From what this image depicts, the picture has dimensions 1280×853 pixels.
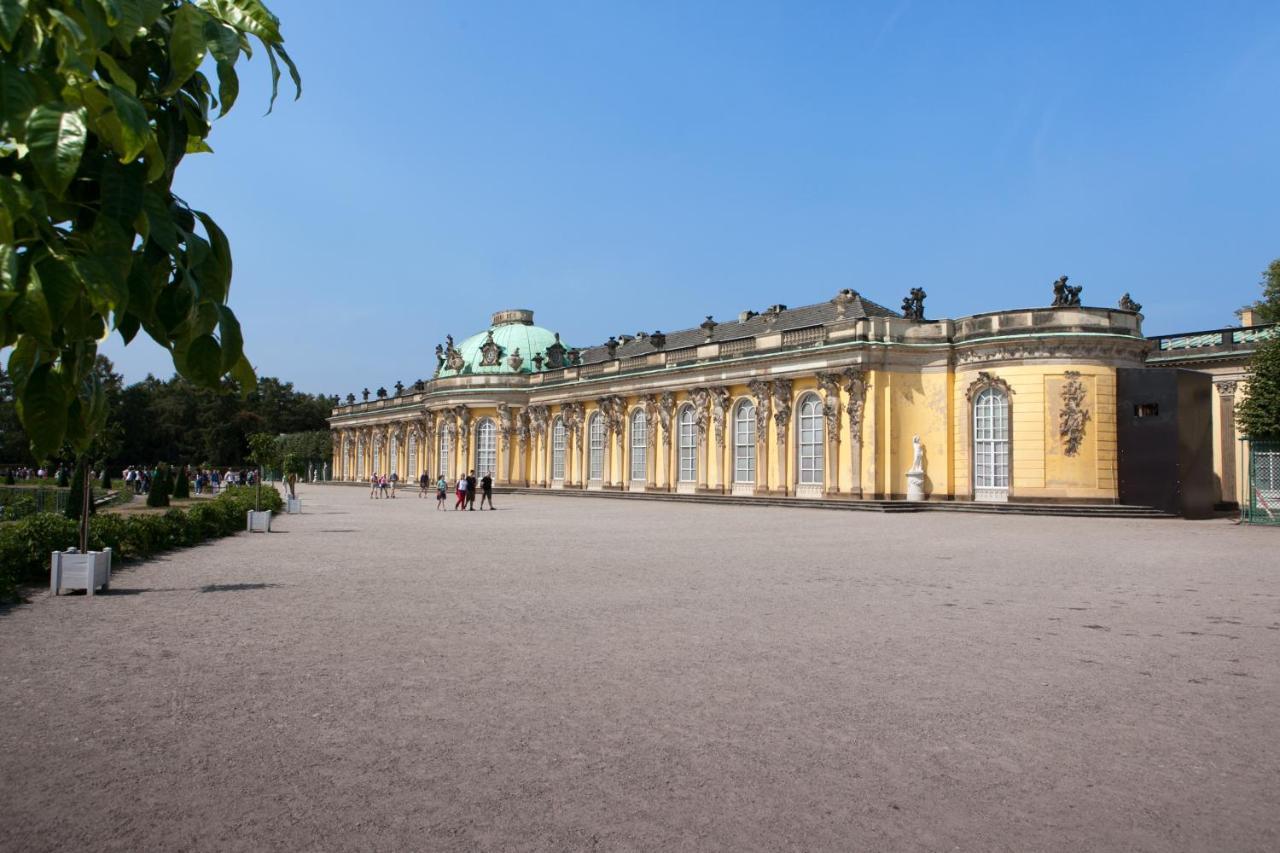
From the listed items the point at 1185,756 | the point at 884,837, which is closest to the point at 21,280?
the point at 884,837

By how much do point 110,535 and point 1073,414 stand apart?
100 ft

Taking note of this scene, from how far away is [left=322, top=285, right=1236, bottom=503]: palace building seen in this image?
110 feet

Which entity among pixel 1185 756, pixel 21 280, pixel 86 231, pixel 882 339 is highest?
pixel 882 339

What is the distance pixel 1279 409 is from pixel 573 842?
33042 millimetres

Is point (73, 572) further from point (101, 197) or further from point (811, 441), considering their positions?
point (811, 441)

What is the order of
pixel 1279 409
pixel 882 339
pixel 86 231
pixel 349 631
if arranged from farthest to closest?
pixel 882 339, pixel 1279 409, pixel 349 631, pixel 86 231

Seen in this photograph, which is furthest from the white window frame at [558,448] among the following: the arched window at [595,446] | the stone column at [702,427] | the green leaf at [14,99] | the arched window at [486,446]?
the green leaf at [14,99]

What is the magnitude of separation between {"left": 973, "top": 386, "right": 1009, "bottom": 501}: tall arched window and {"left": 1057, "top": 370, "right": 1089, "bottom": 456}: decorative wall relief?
209cm

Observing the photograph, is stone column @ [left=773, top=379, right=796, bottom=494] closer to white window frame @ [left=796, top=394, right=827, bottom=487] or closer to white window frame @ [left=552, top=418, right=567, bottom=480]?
white window frame @ [left=796, top=394, right=827, bottom=487]

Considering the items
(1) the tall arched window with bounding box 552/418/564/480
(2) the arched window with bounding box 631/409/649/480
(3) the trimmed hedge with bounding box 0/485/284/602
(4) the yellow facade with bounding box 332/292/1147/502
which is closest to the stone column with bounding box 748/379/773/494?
(4) the yellow facade with bounding box 332/292/1147/502

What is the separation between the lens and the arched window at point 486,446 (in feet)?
204

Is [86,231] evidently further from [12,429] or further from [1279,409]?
[12,429]

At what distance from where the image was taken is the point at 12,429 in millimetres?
82688

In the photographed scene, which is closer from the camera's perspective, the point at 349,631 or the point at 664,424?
the point at 349,631
